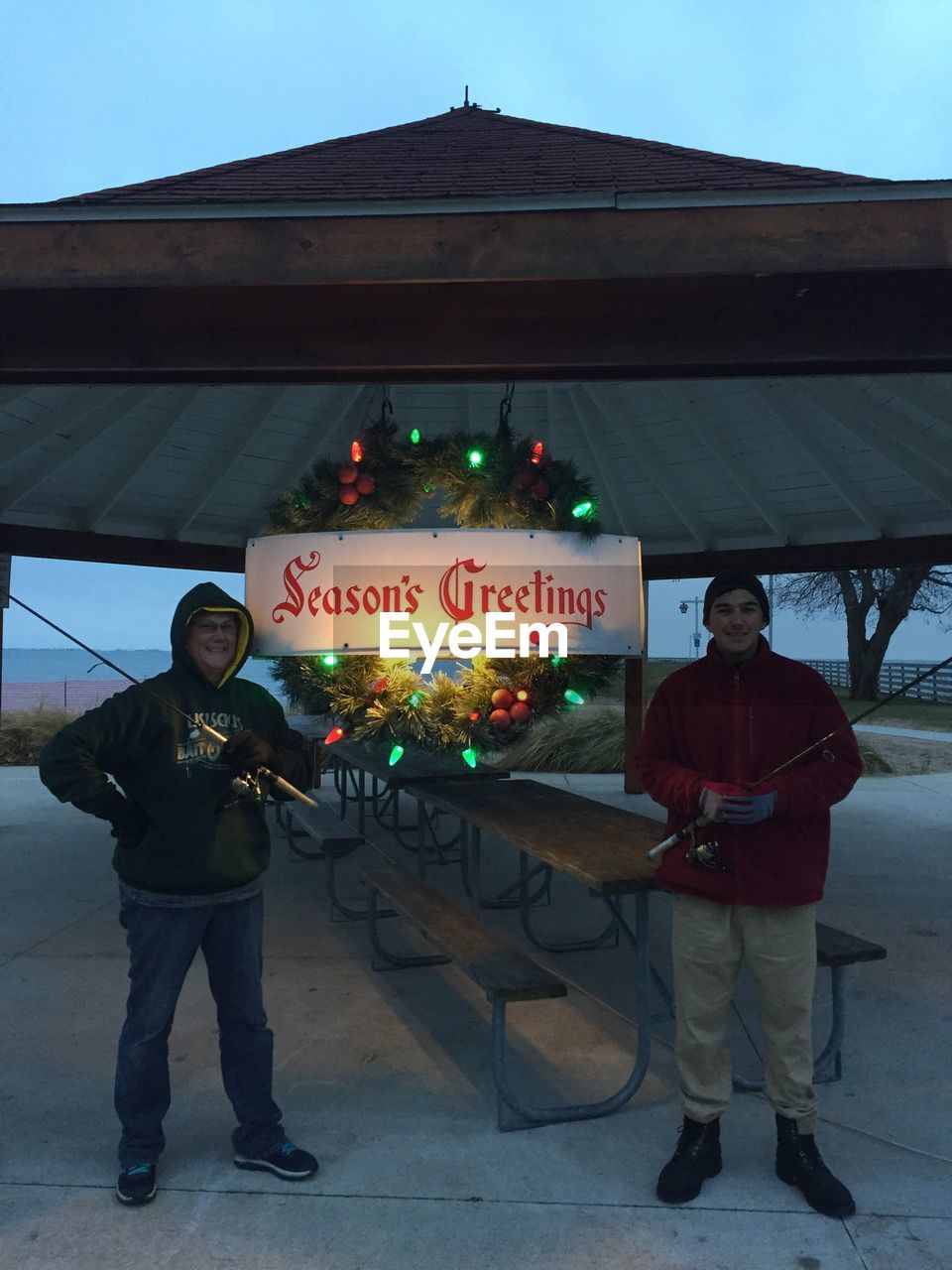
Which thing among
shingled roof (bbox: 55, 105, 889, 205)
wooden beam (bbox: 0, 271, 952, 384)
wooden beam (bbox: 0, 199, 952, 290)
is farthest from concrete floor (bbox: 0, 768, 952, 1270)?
shingled roof (bbox: 55, 105, 889, 205)

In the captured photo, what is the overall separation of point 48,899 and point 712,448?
5401 millimetres

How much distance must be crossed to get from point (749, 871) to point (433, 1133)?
128 cm

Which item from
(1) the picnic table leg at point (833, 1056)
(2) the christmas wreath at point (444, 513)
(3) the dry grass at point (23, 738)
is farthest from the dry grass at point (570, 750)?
(1) the picnic table leg at point (833, 1056)

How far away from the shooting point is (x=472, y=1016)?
4.16 metres

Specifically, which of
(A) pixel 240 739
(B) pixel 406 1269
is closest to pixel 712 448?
(A) pixel 240 739

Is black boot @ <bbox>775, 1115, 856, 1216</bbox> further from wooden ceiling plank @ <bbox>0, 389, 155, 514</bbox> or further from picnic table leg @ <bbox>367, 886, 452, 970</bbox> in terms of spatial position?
wooden ceiling plank @ <bbox>0, 389, 155, 514</bbox>

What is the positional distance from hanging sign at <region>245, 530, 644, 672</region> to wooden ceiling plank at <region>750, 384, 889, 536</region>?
252 cm

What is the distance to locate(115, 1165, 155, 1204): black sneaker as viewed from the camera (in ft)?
8.69

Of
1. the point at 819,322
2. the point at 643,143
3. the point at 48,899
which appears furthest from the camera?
the point at 48,899

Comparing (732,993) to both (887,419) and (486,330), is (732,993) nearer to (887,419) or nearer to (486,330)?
(486,330)

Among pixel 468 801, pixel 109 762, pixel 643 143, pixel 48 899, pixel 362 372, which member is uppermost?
pixel 643 143

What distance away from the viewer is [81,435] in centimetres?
684

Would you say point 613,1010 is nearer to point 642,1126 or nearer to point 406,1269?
point 642,1126

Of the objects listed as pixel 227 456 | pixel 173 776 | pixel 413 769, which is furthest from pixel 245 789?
pixel 227 456
